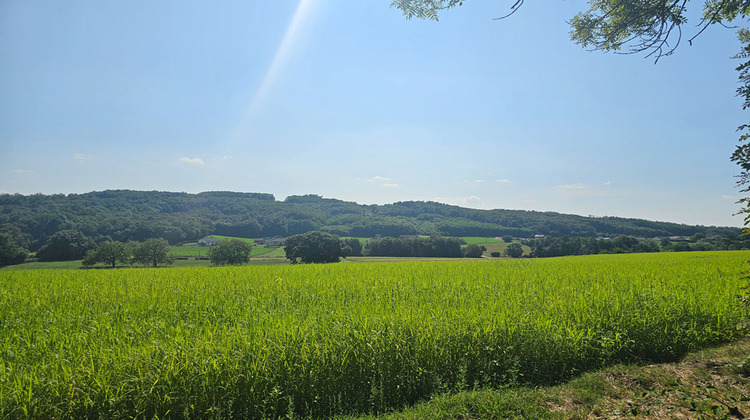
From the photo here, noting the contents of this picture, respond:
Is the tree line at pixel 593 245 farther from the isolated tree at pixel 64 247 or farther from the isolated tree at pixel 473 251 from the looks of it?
the isolated tree at pixel 64 247

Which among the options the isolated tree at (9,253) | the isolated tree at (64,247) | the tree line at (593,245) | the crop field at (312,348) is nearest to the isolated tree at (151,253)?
the isolated tree at (64,247)

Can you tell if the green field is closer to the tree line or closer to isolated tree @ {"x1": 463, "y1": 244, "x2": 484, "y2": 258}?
isolated tree @ {"x1": 463, "y1": 244, "x2": 484, "y2": 258}

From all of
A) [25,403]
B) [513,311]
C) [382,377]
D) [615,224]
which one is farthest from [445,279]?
[615,224]

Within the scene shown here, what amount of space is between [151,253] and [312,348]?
58218 mm

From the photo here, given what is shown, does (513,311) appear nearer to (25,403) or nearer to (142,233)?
(25,403)

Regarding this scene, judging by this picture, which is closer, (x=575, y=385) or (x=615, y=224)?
(x=575, y=385)

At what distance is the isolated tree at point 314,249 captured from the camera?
Result: 52.3 m

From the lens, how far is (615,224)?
275 feet

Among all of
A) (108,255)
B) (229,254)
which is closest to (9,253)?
(108,255)

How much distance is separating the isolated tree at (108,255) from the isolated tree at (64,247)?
272cm

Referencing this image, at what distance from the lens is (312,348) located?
4465mm

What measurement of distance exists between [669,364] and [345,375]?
17.9 ft

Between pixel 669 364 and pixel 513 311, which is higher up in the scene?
pixel 513 311

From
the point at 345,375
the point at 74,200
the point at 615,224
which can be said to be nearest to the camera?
the point at 345,375
